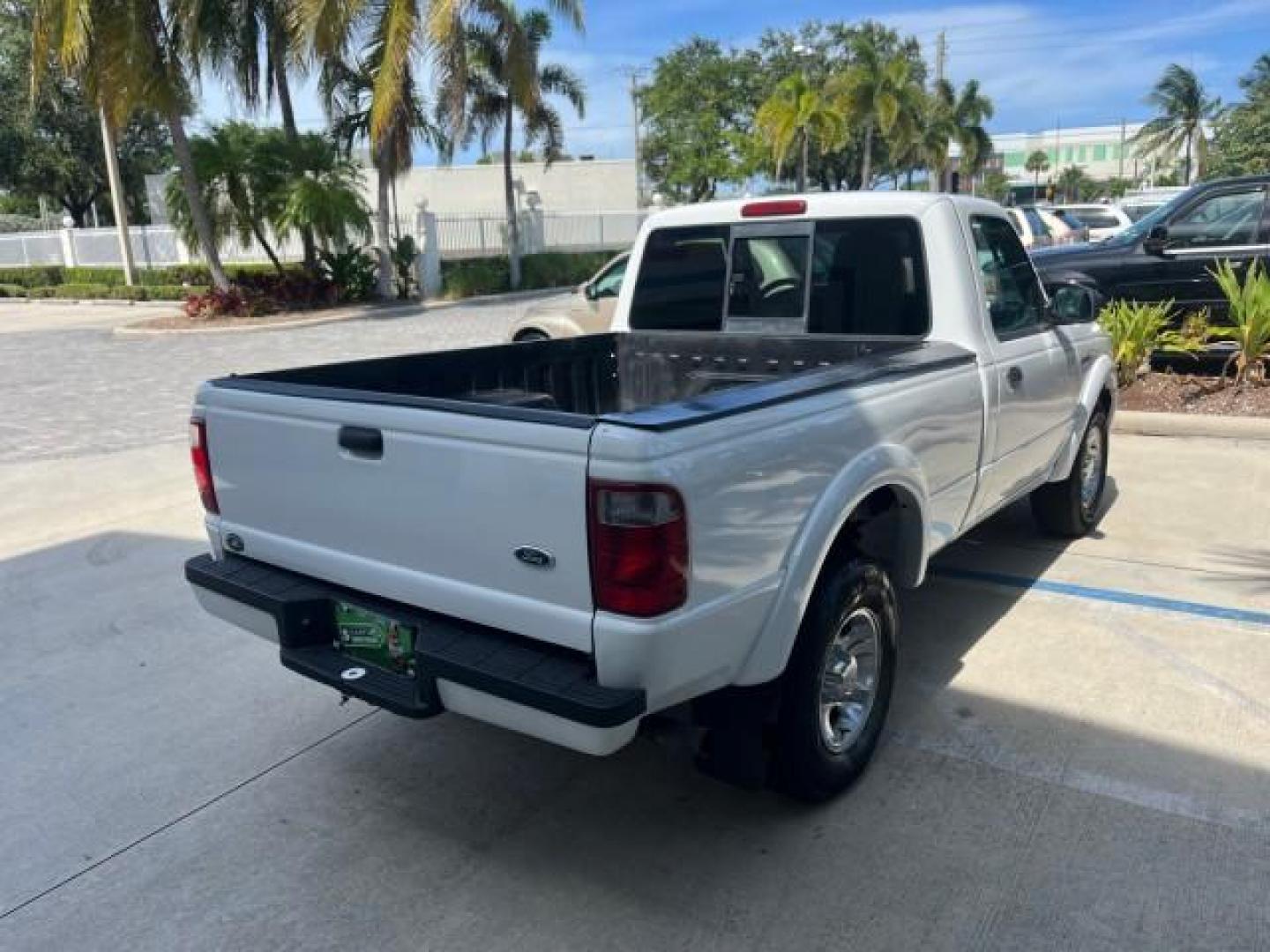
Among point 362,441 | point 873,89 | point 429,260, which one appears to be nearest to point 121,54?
point 429,260

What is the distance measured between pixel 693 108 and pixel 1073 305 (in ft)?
189

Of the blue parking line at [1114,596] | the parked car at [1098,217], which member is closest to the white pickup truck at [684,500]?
the blue parking line at [1114,596]

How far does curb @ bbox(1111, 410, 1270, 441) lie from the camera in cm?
809

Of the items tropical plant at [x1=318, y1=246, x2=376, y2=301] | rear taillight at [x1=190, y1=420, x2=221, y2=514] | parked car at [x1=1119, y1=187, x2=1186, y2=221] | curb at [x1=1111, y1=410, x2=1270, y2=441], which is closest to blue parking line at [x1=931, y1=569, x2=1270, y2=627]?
curb at [x1=1111, y1=410, x2=1270, y2=441]

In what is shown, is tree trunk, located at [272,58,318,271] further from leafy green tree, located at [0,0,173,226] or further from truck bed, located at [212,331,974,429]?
truck bed, located at [212,331,974,429]

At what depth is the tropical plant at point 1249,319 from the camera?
8.25 m

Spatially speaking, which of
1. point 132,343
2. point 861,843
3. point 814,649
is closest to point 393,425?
point 814,649

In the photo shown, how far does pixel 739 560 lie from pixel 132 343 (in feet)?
60.2

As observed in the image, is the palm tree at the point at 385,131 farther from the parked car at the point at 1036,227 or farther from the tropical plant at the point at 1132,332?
the tropical plant at the point at 1132,332

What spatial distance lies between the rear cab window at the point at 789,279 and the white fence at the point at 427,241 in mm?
21712

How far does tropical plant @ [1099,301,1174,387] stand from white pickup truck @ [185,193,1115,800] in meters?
4.81

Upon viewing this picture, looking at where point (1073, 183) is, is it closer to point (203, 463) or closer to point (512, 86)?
point (512, 86)

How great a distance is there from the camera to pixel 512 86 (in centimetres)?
2450

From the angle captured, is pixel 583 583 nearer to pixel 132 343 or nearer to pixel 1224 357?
pixel 1224 357
